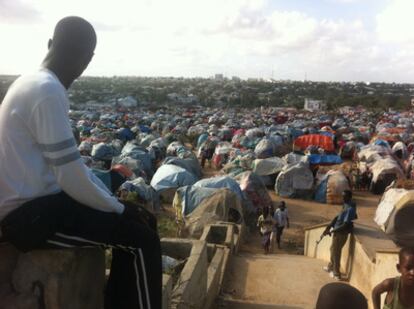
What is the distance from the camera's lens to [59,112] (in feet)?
6.82

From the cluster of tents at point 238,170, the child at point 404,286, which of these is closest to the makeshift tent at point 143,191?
the cluster of tents at point 238,170

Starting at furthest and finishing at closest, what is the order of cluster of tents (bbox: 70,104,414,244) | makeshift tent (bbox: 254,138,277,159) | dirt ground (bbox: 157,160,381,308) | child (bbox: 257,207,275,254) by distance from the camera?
makeshift tent (bbox: 254,138,277,159)
cluster of tents (bbox: 70,104,414,244)
child (bbox: 257,207,275,254)
dirt ground (bbox: 157,160,381,308)

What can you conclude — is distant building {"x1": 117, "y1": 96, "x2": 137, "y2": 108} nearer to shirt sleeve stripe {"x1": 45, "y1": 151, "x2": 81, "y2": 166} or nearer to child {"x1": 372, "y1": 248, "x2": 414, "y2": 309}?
child {"x1": 372, "y1": 248, "x2": 414, "y2": 309}

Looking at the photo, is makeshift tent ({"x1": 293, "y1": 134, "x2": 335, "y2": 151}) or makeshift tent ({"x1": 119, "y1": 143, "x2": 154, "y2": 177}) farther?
makeshift tent ({"x1": 293, "y1": 134, "x2": 335, "y2": 151})

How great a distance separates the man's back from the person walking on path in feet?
23.5

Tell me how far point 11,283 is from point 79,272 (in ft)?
1.18

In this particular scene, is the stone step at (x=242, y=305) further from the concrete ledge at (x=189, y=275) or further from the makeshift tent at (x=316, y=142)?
the makeshift tent at (x=316, y=142)

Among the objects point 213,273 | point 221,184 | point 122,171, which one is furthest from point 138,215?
point 122,171

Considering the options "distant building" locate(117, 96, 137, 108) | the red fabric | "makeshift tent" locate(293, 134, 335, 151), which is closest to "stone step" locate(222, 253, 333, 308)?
the red fabric

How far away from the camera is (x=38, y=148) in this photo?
84.8 inches

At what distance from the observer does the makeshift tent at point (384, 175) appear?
20859 mm

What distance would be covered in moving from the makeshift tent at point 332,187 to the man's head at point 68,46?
60.7 feet

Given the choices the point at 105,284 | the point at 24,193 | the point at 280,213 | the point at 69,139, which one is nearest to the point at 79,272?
the point at 105,284

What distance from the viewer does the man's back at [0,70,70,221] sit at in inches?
81.9
